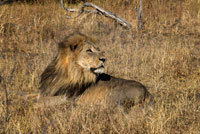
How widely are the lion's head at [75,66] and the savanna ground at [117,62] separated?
285mm

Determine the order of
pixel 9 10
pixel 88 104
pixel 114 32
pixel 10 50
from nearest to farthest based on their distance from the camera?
pixel 88 104 < pixel 10 50 < pixel 114 32 < pixel 9 10

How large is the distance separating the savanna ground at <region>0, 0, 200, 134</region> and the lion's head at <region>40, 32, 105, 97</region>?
285mm

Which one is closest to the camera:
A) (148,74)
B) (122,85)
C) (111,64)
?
(122,85)

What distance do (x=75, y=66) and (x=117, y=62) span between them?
7.19 ft

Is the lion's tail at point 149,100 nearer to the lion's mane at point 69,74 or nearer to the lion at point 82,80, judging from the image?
the lion at point 82,80

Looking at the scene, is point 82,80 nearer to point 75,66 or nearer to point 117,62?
point 75,66

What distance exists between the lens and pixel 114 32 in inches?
328

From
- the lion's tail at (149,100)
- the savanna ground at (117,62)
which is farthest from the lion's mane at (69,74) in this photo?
the lion's tail at (149,100)

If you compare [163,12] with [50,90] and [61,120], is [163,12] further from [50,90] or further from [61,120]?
[61,120]

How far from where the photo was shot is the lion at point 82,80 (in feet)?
13.5

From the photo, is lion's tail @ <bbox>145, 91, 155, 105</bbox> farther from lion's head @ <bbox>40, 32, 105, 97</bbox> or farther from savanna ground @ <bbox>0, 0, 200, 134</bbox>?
lion's head @ <bbox>40, 32, 105, 97</bbox>

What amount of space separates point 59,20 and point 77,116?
549cm

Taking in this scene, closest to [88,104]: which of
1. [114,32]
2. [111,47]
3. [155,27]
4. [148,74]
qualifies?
[148,74]

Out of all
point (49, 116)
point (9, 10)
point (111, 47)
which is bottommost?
point (49, 116)
